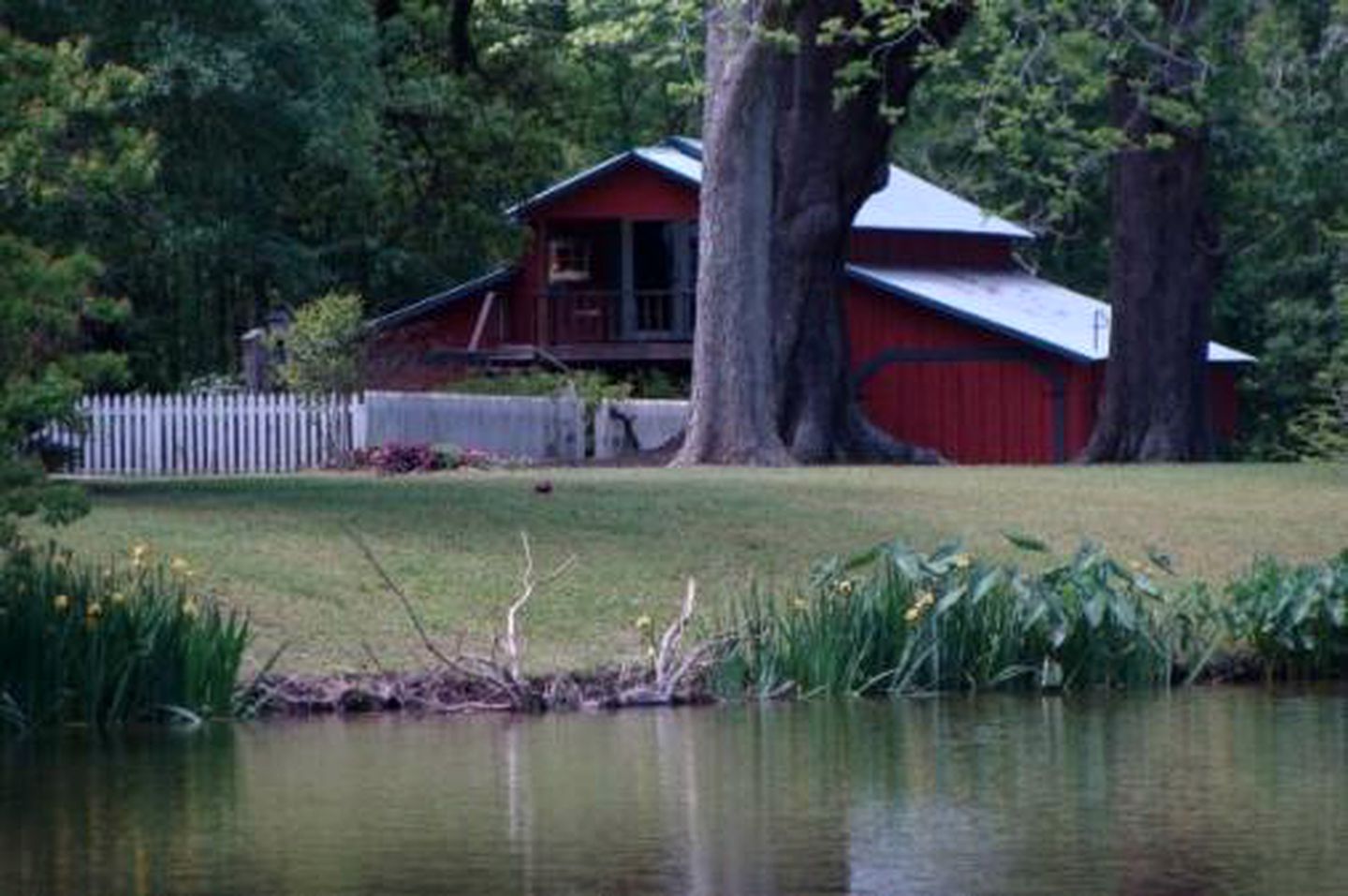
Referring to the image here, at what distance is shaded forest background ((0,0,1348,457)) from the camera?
3262cm

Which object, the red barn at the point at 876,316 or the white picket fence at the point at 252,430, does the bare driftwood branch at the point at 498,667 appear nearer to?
the white picket fence at the point at 252,430

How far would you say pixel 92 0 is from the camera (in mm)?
31812

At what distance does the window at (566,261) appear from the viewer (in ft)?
205

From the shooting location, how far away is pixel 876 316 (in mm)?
58594

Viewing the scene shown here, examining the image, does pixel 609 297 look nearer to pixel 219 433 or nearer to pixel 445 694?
pixel 219 433

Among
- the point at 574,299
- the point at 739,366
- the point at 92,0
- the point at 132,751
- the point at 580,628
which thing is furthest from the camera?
the point at 574,299

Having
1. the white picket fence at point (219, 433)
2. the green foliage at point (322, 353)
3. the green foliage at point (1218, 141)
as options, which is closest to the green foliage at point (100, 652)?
the green foliage at point (1218, 141)

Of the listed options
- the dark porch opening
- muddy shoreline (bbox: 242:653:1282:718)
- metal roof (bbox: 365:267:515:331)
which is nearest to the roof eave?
the dark porch opening

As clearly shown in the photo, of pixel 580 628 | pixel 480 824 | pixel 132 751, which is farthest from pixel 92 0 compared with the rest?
pixel 480 824

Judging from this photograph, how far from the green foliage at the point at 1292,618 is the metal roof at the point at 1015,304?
93.2 feet

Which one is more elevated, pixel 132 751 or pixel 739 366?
pixel 739 366

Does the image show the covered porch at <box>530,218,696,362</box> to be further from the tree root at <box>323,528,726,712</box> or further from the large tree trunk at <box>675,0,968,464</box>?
the tree root at <box>323,528,726,712</box>

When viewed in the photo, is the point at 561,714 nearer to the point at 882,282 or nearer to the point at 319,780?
the point at 319,780

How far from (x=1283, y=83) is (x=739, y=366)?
824 centimetres
